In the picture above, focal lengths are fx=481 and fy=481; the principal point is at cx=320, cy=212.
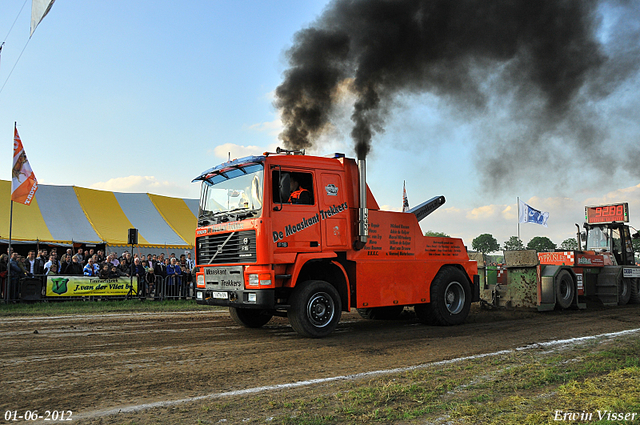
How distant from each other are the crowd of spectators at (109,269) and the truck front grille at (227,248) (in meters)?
8.87

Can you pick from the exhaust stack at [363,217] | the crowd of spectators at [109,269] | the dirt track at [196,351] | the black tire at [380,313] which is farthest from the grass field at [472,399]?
the crowd of spectators at [109,269]

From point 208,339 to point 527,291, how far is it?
369 inches

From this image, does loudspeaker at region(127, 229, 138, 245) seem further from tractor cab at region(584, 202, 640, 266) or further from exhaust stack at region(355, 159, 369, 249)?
tractor cab at region(584, 202, 640, 266)

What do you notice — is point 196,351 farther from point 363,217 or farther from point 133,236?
point 133,236

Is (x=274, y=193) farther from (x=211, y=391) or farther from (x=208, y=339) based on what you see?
(x=211, y=391)

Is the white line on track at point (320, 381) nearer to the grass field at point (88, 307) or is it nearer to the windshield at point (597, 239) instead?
the grass field at point (88, 307)

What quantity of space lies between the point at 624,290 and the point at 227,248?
548 inches

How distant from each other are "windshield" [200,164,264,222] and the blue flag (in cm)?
2241

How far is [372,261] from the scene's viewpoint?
9047 millimetres

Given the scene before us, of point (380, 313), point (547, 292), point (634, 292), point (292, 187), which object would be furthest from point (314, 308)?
point (634, 292)

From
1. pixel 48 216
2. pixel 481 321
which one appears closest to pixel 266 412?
pixel 481 321

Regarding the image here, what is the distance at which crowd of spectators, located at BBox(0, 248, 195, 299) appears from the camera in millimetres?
14977

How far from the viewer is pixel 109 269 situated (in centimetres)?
1645

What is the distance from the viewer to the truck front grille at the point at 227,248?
7.88 metres
